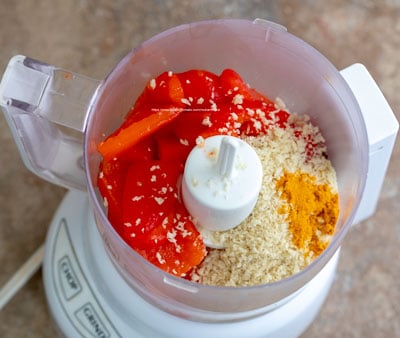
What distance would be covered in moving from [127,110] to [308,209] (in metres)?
0.18

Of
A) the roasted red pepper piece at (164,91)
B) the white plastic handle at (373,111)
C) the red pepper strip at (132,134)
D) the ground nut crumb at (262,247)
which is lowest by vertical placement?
the ground nut crumb at (262,247)

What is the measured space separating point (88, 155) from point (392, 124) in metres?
0.26

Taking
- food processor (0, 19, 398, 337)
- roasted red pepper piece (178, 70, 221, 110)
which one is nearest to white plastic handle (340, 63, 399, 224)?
food processor (0, 19, 398, 337)

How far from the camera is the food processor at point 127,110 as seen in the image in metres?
0.59

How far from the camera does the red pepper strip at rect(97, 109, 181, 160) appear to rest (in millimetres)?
579

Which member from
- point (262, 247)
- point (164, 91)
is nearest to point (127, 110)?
point (164, 91)

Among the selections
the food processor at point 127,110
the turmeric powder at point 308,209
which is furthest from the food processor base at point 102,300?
the turmeric powder at point 308,209

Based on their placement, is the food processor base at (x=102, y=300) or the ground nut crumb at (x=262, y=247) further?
the food processor base at (x=102, y=300)

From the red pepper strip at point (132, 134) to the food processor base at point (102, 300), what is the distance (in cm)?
15

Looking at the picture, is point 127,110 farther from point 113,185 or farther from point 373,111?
point 373,111

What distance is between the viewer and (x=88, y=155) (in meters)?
0.59

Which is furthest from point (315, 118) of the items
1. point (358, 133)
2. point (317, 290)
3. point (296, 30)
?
point (296, 30)

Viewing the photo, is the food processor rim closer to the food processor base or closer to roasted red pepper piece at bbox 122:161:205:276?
roasted red pepper piece at bbox 122:161:205:276

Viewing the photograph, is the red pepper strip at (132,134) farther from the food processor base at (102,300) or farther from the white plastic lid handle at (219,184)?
the food processor base at (102,300)
